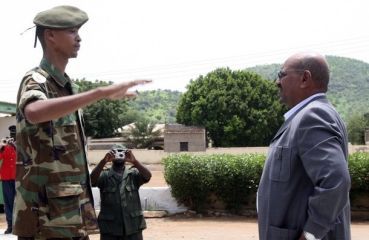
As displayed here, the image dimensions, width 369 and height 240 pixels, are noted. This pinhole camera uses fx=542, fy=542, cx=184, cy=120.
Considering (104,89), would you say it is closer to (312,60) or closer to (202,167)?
(312,60)

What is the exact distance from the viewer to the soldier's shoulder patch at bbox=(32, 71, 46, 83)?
226 centimetres

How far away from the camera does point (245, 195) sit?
1210 centimetres

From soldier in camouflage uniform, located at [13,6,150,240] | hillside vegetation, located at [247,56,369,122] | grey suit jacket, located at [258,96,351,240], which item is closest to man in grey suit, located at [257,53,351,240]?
grey suit jacket, located at [258,96,351,240]

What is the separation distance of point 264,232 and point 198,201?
9940 millimetres

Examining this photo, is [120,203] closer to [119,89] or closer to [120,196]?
[120,196]

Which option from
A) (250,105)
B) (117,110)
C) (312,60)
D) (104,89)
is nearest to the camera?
(104,89)

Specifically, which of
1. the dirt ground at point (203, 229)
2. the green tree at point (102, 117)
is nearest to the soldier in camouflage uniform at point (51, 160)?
the dirt ground at point (203, 229)

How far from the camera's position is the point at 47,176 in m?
2.19

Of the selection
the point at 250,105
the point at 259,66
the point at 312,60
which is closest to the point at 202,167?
the point at 312,60

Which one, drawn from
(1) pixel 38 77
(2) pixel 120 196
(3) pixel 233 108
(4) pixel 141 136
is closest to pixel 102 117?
(4) pixel 141 136

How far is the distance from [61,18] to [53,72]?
24 centimetres

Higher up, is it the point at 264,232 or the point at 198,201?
the point at 264,232

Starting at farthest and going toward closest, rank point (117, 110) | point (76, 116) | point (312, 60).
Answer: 1. point (117, 110)
2. point (312, 60)
3. point (76, 116)

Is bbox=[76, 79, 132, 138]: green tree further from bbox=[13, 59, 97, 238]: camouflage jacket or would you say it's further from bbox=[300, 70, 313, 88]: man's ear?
bbox=[13, 59, 97, 238]: camouflage jacket
